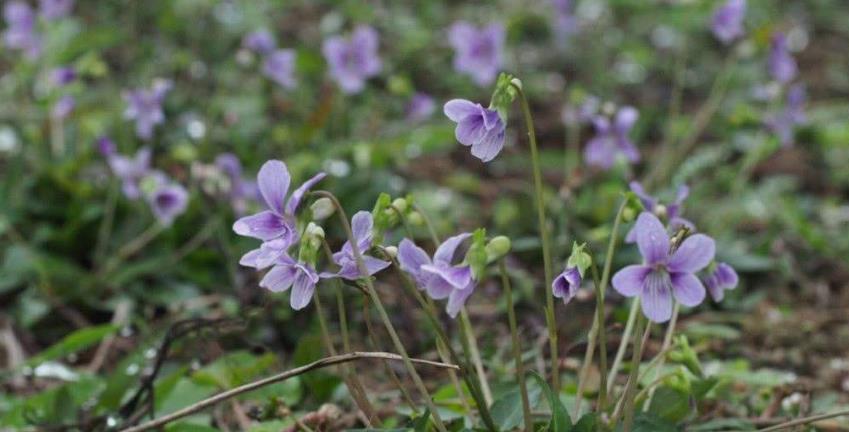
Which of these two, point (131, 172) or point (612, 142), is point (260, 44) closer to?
point (131, 172)

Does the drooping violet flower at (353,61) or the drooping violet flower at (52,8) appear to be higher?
the drooping violet flower at (52,8)

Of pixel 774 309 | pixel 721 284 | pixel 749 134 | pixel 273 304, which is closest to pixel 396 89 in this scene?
pixel 273 304

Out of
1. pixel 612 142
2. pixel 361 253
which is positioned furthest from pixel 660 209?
pixel 612 142

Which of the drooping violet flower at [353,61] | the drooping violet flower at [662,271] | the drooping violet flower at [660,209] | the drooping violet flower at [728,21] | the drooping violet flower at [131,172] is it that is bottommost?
the drooping violet flower at [131,172]

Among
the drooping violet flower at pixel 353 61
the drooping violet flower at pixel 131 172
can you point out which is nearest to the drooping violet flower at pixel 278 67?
the drooping violet flower at pixel 353 61

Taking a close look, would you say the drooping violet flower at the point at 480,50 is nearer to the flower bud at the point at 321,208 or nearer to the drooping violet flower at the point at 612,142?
the drooping violet flower at the point at 612,142

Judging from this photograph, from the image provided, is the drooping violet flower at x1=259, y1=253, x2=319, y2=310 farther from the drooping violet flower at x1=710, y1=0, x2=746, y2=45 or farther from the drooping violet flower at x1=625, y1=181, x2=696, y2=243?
the drooping violet flower at x1=710, y1=0, x2=746, y2=45
